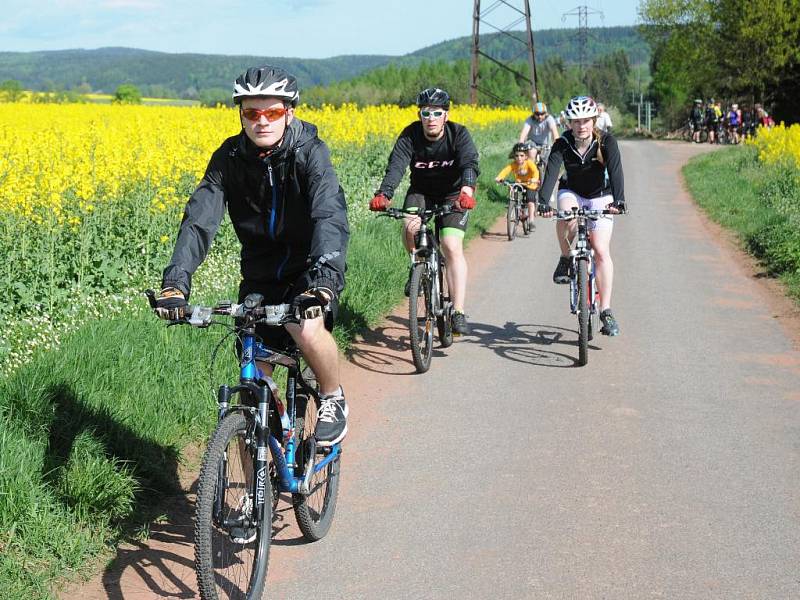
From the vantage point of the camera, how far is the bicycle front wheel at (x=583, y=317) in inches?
308

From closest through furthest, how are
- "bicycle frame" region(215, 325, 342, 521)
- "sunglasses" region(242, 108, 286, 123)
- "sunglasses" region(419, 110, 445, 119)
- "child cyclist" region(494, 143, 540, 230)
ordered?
1. "bicycle frame" region(215, 325, 342, 521)
2. "sunglasses" region(242, 108, 286, 123)
3. "sunglasses" region(419, 110, 445, 119)
4. "child cyclist" region(494, 143, 540, 230)

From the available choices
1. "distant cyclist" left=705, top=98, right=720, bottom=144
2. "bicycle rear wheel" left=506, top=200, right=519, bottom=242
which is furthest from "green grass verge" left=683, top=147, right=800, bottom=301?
"distant cyclist" left=705, top=98, right=720, bottom=144

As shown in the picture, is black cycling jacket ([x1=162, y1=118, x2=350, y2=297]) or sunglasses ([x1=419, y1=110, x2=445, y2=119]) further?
sunglasses ([x1=419, y1=110, x2=445, y2=119])

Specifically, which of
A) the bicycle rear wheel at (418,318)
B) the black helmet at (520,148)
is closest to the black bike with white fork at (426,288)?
the bicycle rear wheel at (418,318)

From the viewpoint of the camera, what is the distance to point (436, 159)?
8164 mm

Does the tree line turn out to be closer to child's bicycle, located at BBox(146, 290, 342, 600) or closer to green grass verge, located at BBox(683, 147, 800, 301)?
green grass verge, located at BBox(683, 147, 800, 301)

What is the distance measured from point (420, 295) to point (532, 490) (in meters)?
2.99

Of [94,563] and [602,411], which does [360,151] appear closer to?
[602,411]

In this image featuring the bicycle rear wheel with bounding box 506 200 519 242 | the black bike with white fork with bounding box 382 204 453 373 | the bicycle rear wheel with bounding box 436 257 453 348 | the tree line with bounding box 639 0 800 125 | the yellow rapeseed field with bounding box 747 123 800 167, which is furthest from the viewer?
the tree line with bounding box 639 0 800 125

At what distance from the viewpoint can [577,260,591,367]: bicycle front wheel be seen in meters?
7.81

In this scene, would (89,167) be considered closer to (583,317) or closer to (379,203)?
(379,203)

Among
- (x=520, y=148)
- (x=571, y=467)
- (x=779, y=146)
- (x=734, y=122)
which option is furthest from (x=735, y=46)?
(x=571, y=467)

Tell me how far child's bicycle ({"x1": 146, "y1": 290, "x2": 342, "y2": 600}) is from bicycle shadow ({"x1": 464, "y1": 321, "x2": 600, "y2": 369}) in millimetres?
4050

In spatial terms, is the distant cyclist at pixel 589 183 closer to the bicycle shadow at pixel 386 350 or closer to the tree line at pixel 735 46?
the bicycle shadow at pixel 386 350
